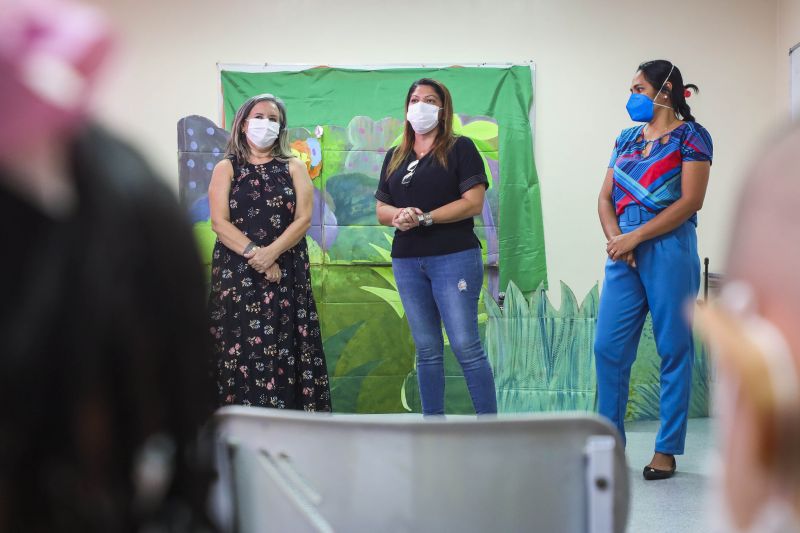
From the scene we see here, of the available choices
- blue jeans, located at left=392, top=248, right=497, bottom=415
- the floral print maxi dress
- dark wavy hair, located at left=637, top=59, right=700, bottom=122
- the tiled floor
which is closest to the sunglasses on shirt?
blue jeans, located at left=392, top=248, right=497, bottom=415

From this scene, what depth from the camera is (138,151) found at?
376 millimetres

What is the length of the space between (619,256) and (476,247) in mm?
518

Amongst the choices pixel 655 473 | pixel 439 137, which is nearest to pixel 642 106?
pixel 439 137

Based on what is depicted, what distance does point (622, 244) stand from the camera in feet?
9.50

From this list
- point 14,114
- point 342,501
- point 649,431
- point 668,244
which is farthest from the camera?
point 649,431

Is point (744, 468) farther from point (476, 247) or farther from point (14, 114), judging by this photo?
point (476, 247)

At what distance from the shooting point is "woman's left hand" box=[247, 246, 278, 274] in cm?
303

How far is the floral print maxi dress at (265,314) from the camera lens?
300cm

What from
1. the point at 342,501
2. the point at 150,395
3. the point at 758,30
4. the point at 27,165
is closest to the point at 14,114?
the point at 27,165

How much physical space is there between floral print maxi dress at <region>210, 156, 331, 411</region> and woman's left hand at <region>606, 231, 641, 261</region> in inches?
45.4

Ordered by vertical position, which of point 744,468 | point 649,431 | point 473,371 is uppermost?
point 744,468

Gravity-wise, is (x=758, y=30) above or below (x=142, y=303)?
above

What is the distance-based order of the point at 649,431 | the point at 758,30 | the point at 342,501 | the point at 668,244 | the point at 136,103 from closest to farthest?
the point at 136,103, the point at 342,501, the point at 668,244, the point at 649,431, the point at 758,30

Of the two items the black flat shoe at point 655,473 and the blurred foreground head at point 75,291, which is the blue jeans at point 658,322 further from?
the blurred foreground head at point 75,291
